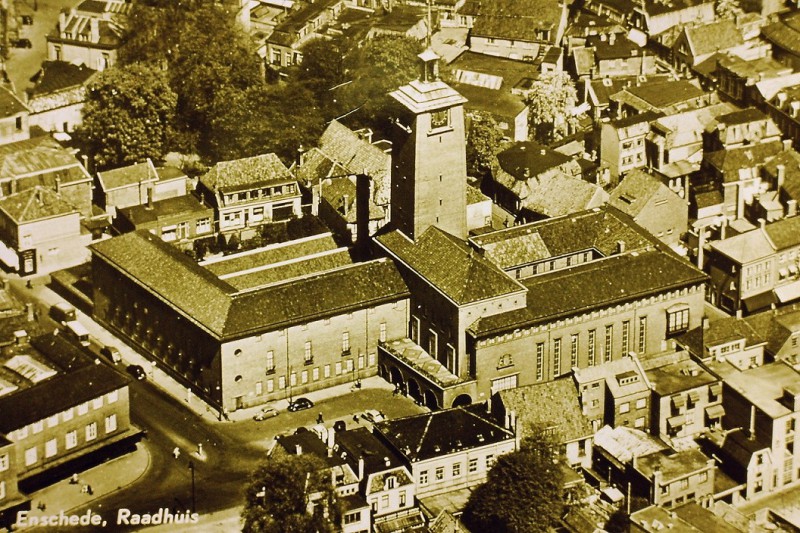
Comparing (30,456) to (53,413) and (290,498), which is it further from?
(290,498)

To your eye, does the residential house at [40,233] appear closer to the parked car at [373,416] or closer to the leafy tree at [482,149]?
the parked car at [373,416]

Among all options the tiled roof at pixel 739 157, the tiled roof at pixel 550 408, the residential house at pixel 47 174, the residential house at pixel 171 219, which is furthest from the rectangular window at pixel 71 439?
the tiled roof at pixel 739 157

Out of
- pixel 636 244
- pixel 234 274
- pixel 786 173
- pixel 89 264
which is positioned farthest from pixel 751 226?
pixel 89 264

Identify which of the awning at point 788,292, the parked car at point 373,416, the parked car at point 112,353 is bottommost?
the parked car at point 373,416

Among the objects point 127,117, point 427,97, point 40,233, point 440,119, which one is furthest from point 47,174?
point 440,119

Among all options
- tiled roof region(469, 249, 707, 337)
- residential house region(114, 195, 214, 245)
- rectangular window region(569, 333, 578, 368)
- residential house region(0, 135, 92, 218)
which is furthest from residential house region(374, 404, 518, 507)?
residential house region(0, 135, 92, 218)

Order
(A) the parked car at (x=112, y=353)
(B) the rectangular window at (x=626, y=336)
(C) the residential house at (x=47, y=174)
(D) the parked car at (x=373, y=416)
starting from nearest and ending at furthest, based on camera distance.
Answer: (D) the parked car at (x=373, y=416)
(B) the rectangular window at (x=626, y=336)
(A) the parked car at (x=112, y=353)
(C) the residential house at (x=47, y=174)

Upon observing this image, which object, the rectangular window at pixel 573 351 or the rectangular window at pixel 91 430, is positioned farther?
the rectangular window at pixel 573 351
